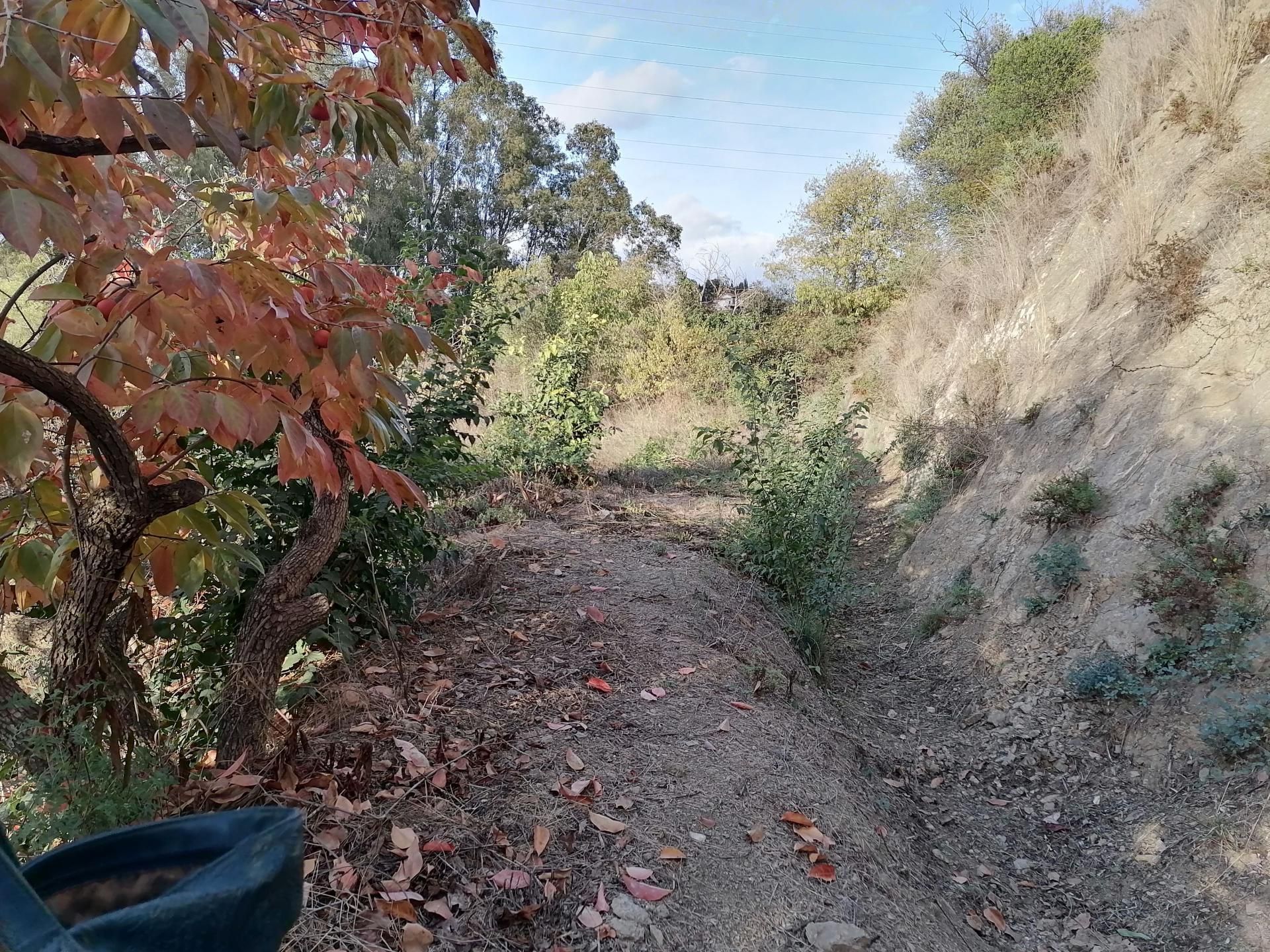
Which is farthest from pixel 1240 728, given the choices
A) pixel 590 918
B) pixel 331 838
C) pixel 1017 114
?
pixel 1017 114

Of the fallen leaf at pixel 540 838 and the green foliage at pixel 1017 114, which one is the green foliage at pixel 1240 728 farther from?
the green foliage at pixel 1017 114

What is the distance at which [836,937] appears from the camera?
2.14 metres

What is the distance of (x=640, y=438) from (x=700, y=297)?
7.59m

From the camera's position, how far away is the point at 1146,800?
324 cm

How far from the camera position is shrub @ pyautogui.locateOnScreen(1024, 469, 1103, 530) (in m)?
4.83

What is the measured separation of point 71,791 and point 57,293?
109 centimetres

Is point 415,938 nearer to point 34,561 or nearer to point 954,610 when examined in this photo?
point 34,561

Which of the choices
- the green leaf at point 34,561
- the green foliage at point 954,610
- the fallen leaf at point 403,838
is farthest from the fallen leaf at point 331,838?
the green foliage at point 954,610

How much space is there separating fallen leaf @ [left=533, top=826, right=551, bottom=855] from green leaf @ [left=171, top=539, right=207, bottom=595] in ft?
3.88

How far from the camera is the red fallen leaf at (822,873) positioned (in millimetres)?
2400

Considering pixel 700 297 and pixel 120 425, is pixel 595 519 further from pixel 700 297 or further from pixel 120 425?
pixel 700 297

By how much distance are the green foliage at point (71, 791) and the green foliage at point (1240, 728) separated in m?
3.77

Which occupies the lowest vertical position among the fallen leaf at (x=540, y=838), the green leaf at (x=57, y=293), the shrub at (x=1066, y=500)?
the fallen leaf at (x=540, y=838)

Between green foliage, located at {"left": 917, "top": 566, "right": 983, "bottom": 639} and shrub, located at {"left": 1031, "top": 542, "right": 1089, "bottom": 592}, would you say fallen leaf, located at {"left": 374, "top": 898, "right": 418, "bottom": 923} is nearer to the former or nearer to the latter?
shrub, located at {"left": 1031, "top": 542, "right": 1089, "bottom": 592}
